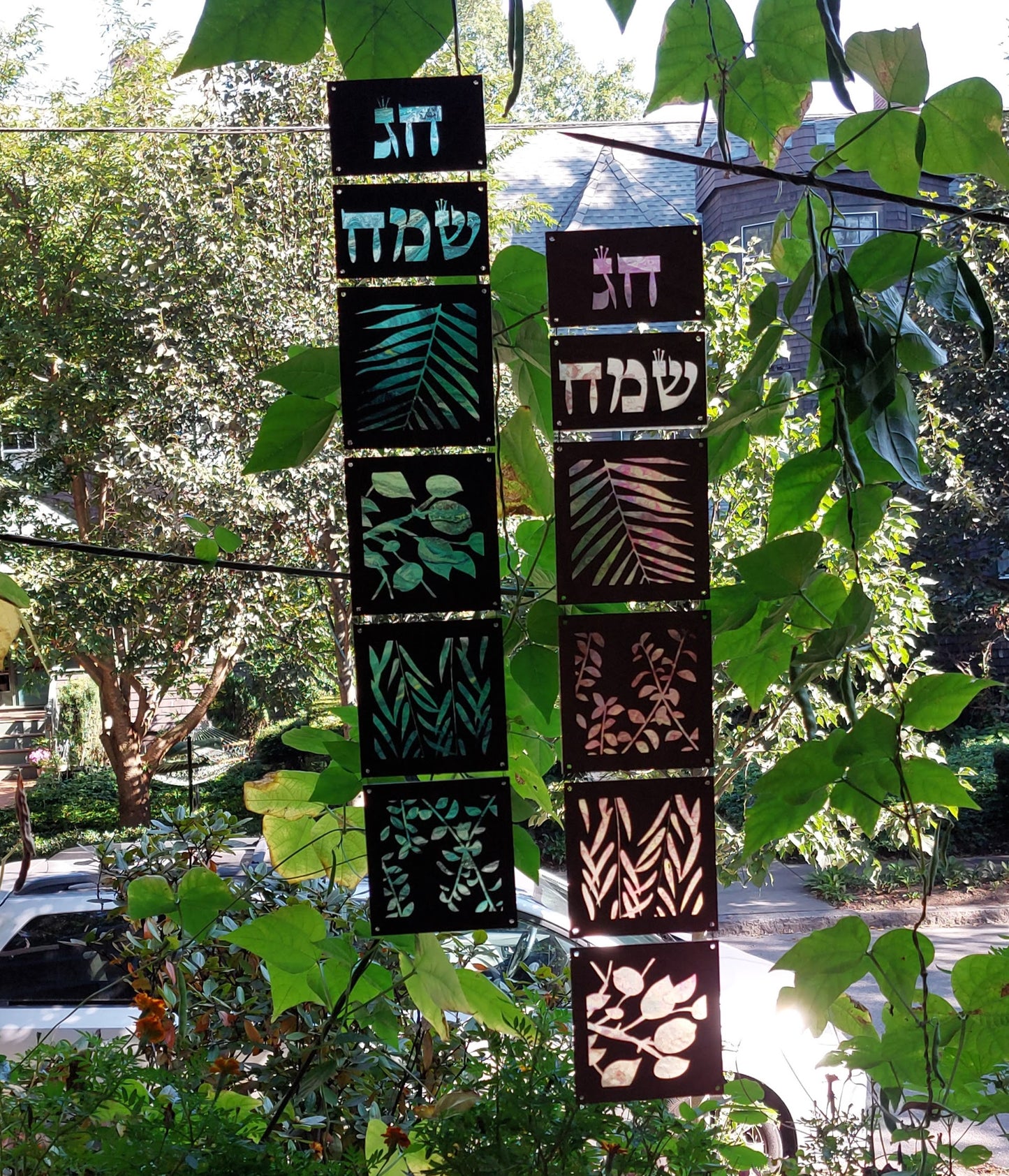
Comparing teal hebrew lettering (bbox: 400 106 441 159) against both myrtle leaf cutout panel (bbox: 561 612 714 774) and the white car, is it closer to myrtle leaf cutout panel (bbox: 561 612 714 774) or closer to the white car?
myrtle leaf cutout panel (bbox: 561 612 714 774)

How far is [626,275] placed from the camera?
33.9 inches

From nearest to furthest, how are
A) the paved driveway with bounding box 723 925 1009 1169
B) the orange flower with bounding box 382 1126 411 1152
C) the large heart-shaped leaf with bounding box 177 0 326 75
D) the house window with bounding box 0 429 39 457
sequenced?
the large heart-shaped leaf with bounding box 177 0 326 75 < the orange flower with bounding box 382 1126 411 1152 < the paved driveway with bounding box 723 925 1009 1169 < the house window with bounding box 0 429 39 457

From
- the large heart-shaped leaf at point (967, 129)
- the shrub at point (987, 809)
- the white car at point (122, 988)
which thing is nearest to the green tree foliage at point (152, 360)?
the white car at point (122, 988)

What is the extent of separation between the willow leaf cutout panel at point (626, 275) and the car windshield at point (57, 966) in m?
3.28

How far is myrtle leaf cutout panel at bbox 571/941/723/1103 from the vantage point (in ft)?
2.86

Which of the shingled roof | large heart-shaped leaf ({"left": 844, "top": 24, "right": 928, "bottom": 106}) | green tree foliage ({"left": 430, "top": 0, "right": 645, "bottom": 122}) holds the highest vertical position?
green tree foliage ({"left": 430, "top": 0, "right": 645, "bottom": 122})

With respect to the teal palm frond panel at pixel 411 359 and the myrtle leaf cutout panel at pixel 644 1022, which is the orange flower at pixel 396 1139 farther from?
the teal palm frond panel at pixel 411 359

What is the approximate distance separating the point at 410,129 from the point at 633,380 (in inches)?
10.2

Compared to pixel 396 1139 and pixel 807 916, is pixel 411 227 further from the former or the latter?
pixel 807 916

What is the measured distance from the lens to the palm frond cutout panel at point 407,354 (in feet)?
2.68

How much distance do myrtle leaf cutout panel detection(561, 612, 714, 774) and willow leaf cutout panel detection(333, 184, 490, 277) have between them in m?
0.30

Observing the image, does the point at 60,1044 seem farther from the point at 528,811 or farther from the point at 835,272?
the point at 835,272

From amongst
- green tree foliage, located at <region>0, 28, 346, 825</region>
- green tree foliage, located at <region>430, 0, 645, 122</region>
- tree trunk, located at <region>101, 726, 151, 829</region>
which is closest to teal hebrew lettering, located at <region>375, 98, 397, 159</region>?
green tree foliage, located at <region>0, 28, 346, 825</region>

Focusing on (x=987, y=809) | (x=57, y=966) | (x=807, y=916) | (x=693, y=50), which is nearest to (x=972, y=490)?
(x=987, y=809)
